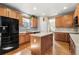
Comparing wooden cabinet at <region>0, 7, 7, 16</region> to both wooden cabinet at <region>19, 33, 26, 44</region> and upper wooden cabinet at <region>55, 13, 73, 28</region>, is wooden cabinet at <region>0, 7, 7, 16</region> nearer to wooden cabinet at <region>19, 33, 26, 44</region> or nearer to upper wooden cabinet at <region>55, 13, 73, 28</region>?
wooden cabinet at <region>19, 33, 26, 44</region>

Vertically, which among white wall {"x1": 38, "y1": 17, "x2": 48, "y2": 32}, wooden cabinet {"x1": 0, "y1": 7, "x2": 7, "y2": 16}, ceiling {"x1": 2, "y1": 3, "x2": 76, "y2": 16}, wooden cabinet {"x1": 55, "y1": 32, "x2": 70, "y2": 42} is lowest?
wooden cabinet {"x1": 55, "y1": 32, "x2": 70, "y2": 42}

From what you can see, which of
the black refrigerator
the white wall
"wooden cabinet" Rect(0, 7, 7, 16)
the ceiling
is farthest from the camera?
the white wall

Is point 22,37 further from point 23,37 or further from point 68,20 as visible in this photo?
point 68,20

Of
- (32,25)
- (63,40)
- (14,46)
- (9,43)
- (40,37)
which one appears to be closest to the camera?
(40,37)

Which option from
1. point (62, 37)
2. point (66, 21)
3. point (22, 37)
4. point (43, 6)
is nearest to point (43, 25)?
point (62, 37)

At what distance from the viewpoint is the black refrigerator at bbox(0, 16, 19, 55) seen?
374cm

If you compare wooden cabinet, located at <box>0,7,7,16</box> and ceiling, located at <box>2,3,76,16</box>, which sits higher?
ceiling, located at <box>2,3,76,16</box>

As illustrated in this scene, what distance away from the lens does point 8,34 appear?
4.07m

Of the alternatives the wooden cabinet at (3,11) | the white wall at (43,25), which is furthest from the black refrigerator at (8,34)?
the white wall at (43,25)

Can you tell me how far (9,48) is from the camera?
4020mm

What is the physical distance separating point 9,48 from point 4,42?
37 centimetres

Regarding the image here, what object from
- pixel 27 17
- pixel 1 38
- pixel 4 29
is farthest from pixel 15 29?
pixel 27 17

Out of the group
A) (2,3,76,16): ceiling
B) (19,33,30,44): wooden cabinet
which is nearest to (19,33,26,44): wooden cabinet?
(19,33,30,44): wooden cabinet
